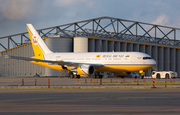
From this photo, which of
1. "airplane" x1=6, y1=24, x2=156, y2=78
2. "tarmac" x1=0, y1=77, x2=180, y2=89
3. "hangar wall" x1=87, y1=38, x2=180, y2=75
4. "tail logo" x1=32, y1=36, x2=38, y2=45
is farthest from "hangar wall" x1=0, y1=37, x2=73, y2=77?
"tarmac" x1=0, y1=77, x2=180, y2=89

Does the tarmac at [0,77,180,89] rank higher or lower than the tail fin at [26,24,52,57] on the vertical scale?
lower

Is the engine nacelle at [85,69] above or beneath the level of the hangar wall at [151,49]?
beneath

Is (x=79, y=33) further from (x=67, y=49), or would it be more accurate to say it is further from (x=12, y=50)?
(x=12, y=50)

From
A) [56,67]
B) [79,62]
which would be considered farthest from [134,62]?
[56,67]

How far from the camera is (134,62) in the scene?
49656 millimetres

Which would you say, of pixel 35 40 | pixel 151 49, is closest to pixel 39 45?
pixel 35 40

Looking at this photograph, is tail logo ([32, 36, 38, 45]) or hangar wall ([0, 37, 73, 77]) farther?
hangar wall ([0, 37, 73, 77])

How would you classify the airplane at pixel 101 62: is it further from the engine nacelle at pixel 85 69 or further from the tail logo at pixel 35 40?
the tail logo at pixel 35 40

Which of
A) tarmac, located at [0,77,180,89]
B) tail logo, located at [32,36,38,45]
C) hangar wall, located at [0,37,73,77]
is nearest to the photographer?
tarmac, located at [0,77,180,89]

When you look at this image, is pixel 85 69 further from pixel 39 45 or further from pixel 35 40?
pixel 35 40

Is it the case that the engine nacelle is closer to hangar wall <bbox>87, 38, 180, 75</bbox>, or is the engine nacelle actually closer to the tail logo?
the tail logo

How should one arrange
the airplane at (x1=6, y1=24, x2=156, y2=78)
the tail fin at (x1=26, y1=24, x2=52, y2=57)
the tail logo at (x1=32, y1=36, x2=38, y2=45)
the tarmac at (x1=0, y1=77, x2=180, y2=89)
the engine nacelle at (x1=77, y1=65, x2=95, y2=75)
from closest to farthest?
the tarmac at (x1=0, y1=77, x2=180, y2=89) < the engine nacelle at (x1=77, y1=65, x2=95, y2=75) < the airplane at (x1=6, y1=24, x2=156, y2=78) < the tail fin at (x1=26, y1=24, x2=52, y2=57) < the tail logo at (x1=32, y1=36, x2=38, y2=45)

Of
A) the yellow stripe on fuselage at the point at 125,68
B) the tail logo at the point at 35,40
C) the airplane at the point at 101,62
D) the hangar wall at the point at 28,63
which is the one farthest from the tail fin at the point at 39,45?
the yellow stripe on fuselage at the point at 125,68

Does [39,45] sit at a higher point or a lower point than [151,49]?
lower
